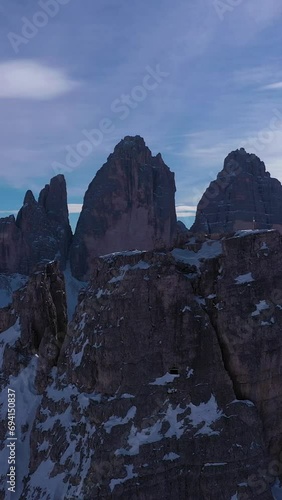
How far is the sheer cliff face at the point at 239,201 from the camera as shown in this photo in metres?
154

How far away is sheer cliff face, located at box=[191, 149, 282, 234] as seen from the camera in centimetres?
15375

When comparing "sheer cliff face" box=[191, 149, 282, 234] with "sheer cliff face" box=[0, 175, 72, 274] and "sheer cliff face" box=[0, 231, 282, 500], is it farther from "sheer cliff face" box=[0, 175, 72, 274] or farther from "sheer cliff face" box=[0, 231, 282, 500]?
"sheer cliff face" box=[0, 231, 282, 500]

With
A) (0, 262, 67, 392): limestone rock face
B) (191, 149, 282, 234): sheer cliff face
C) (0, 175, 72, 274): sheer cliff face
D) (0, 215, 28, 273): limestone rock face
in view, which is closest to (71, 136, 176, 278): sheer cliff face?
(0, 175, 72, 274): sheer cliff face

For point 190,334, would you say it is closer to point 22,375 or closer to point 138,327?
point 138,327

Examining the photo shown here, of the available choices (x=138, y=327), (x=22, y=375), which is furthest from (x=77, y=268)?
(x=138, y=327)

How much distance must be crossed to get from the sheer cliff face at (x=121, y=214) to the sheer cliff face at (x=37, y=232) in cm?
508

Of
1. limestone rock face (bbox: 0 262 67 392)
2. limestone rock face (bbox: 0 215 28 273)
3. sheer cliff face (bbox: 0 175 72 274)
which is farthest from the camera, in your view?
sheer cliff face (bbox: 0 175 72 274)

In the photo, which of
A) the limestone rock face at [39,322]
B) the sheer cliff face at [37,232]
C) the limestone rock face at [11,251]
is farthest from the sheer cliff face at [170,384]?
the limestone rock face at [11,251]

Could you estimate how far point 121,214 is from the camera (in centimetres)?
16175

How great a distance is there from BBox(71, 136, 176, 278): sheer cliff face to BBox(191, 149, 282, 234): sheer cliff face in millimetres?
13232

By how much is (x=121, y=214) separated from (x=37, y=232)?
77.3 feet

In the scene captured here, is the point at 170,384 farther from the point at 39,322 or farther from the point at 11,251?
the point at 11,251

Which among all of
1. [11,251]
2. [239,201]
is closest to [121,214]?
[11,251]

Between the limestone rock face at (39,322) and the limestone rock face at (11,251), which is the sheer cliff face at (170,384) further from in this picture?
the limestone rock face at (11,251)
